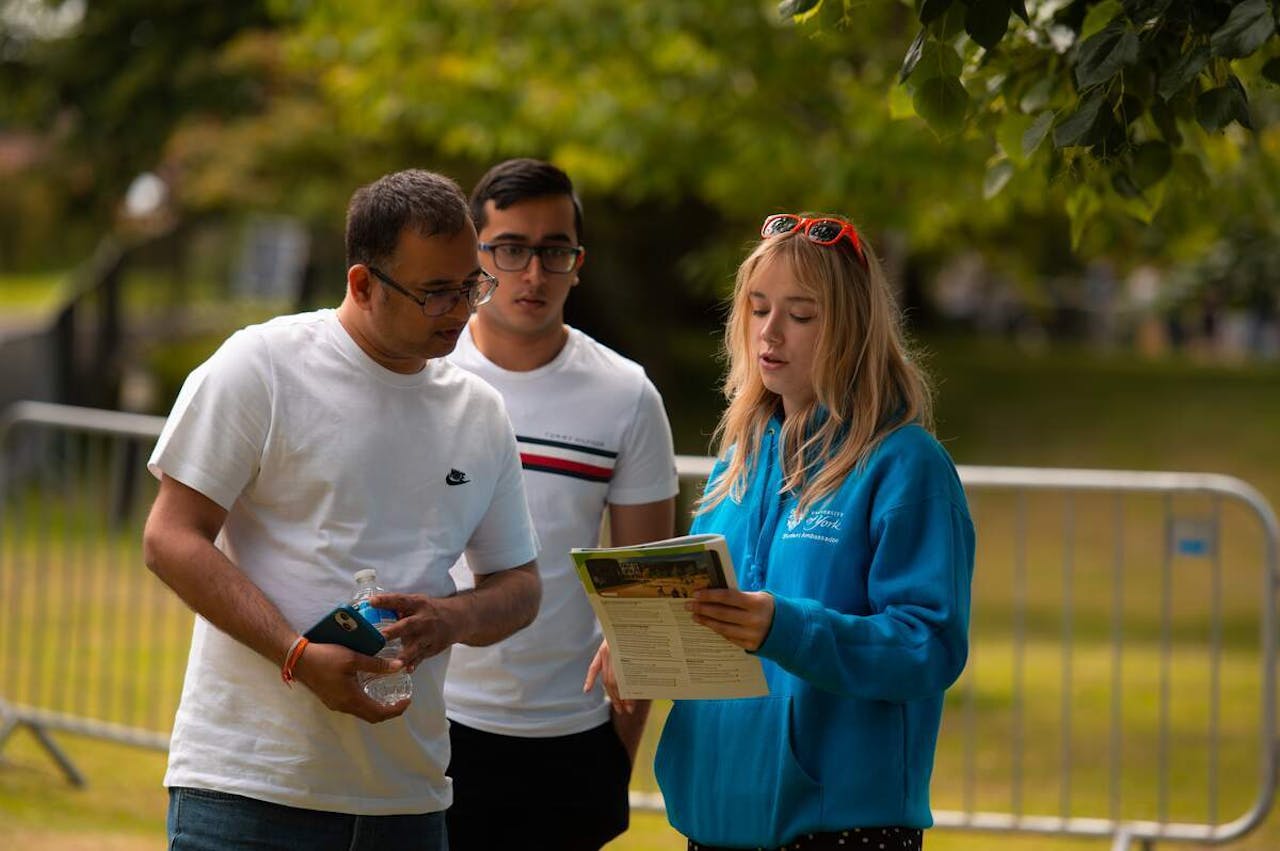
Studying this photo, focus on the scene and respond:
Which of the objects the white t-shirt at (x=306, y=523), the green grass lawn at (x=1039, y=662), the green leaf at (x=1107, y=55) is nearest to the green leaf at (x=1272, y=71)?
the green leaf at (x=1107, y=55)

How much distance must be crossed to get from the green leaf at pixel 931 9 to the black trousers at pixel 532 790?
5.77 feet

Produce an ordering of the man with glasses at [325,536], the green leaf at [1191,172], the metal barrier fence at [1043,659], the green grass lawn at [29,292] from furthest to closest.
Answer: the green grass lawn at [29,292]
the metal barrier fence at [1043,659]
the green leaf at [1191,172]
the man with glasses at [325,536]

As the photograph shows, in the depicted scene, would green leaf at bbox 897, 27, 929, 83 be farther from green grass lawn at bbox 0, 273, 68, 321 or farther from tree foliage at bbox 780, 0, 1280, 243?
green grass lawn at bbox 0, 273, 68, 321

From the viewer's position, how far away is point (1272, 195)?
31.8 feet

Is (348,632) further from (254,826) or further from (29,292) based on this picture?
(29,292)

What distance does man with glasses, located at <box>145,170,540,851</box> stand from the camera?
116 inches

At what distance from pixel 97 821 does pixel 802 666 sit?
16.6 ft

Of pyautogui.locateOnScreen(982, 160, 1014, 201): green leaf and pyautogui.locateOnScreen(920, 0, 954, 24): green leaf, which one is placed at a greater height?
pyautogui.locateOnScreen(920, 0, 954, 24): green leaf

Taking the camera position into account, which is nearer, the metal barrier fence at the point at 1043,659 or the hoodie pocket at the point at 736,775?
the hoodie pocket at the point at 736,775

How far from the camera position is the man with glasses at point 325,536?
2.95m

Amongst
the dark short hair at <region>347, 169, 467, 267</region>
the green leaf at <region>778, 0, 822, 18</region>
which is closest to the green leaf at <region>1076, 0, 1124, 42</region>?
the green leaf at <region>778, 0, 822, 18</region>

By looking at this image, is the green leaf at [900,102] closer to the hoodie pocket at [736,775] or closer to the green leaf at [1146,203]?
the green leaf at [1146,203]

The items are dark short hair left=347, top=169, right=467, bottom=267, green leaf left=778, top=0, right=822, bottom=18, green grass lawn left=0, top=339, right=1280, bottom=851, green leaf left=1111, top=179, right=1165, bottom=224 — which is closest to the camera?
dark short hair left=347, top=169, right=467, bottom=267

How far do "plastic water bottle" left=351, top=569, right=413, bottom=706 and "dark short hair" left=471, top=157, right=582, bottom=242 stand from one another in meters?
1.17
